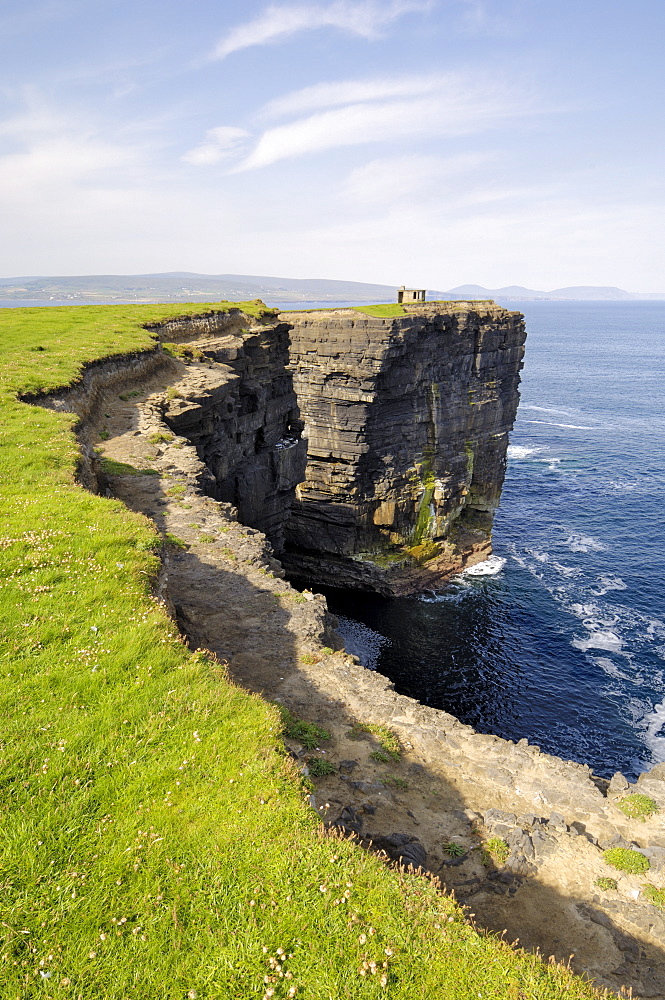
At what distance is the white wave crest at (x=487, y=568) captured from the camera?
66188mm

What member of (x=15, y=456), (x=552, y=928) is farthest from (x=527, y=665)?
(x=15, y=456)

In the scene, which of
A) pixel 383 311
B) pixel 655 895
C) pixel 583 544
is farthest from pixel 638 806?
pixel 583 544

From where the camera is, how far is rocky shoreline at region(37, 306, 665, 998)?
35.1ft

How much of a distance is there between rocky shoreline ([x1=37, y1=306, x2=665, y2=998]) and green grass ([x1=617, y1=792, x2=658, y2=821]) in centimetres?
17

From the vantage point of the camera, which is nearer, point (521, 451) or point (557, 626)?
point (557, 626)

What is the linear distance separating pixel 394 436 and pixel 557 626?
1048 inches

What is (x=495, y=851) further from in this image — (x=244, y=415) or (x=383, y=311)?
(x=383, y=311)

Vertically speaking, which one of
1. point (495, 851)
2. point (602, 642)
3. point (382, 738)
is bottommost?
point (602, 642)

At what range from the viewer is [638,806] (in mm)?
13789

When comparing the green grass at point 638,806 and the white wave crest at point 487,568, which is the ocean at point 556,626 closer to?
the white wave crest at point 487,568

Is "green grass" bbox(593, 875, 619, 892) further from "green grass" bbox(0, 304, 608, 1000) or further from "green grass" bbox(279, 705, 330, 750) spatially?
"green grass" bbox(279, 705, 330, 750)

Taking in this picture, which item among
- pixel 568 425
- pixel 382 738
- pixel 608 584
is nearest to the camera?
pixel 382 738

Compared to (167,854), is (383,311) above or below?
above

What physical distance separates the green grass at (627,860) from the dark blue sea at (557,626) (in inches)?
1212
